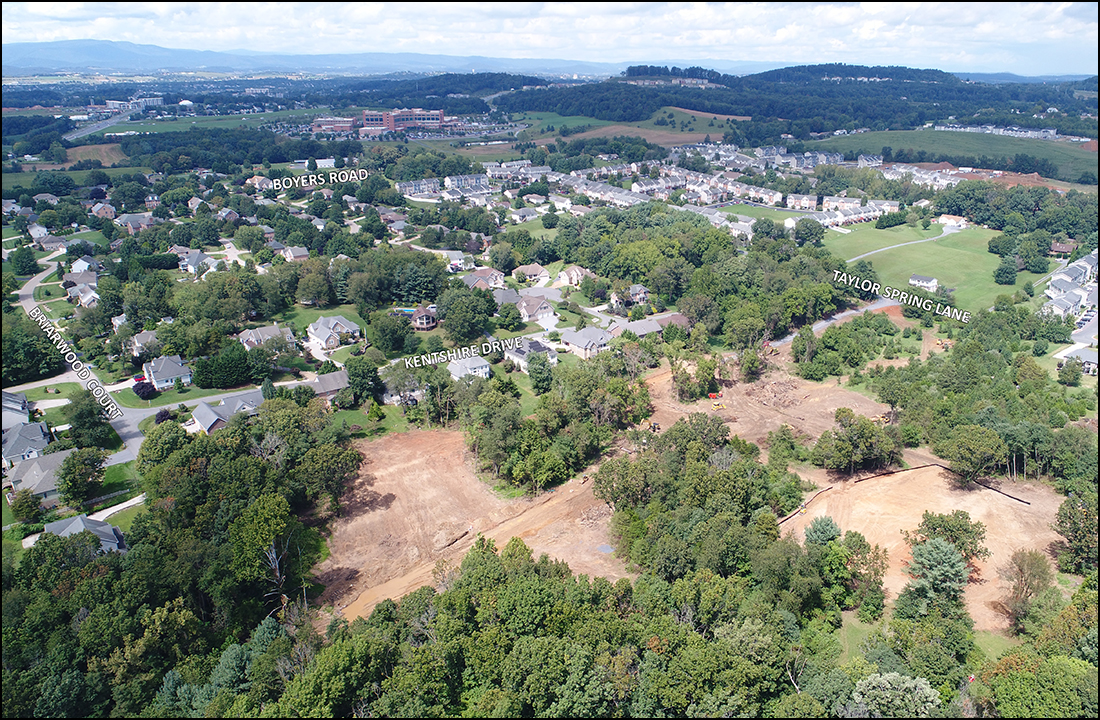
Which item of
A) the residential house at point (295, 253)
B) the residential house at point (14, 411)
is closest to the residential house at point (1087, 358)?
the residential house at point (295, 253)

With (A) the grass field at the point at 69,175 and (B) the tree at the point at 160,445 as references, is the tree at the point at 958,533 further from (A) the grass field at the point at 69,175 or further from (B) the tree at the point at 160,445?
(A) the grass field at the point at 69,175

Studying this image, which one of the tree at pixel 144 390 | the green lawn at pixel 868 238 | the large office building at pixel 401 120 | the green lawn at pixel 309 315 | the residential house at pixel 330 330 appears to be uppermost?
the large office building at pixel 401 120

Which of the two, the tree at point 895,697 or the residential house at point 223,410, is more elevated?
the tree at point 895,697

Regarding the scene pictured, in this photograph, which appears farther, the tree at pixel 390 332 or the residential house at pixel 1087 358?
the tree at pixel 390 332

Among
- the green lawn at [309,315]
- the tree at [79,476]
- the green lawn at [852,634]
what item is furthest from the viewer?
the green lawn at [309,315]

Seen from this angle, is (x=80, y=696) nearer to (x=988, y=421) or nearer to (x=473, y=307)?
(x=473, y=307)

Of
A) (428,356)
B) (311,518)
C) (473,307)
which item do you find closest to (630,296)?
(473,307)

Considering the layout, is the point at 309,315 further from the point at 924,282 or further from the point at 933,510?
the point at 924,282

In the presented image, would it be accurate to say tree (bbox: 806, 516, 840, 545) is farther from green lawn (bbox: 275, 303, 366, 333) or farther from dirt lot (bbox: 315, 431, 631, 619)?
green lawn (bbox: 275, 303, 366, 333)
